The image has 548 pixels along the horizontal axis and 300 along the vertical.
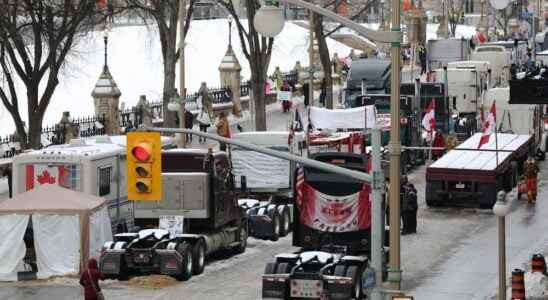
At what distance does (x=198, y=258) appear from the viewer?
29.6 m

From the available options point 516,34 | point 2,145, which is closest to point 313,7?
point 2,145

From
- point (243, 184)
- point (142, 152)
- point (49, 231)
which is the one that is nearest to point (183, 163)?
point (49, 231)

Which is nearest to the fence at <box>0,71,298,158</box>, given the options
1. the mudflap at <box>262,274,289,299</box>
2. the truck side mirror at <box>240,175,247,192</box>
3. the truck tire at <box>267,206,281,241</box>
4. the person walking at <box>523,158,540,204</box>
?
the truck side mirror at <box>240,175,247,192</box>

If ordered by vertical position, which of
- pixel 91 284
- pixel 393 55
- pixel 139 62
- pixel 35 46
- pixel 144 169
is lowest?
pixel 91 284

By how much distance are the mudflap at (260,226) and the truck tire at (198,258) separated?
5.01 metres

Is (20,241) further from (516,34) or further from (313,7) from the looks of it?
(516,34)

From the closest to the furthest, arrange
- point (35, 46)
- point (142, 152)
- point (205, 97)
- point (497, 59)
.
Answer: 1. point (142, 152)
2. point (35, 46)
3. point (205, 97)
4. point (497, 59)

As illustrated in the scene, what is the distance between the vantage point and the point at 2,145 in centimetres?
4584

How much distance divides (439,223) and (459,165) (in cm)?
300

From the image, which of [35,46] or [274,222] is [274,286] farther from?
[35,46]

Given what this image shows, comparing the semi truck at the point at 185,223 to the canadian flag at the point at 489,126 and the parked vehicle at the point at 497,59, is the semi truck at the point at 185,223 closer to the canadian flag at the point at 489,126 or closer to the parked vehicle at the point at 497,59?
the canadian flag at the point at 489,126

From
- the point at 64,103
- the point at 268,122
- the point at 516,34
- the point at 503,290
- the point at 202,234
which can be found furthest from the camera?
the point at 516,34

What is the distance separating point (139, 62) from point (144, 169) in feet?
211

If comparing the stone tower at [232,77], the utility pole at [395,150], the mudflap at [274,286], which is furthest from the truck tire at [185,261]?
the stone tower at [232,77]
